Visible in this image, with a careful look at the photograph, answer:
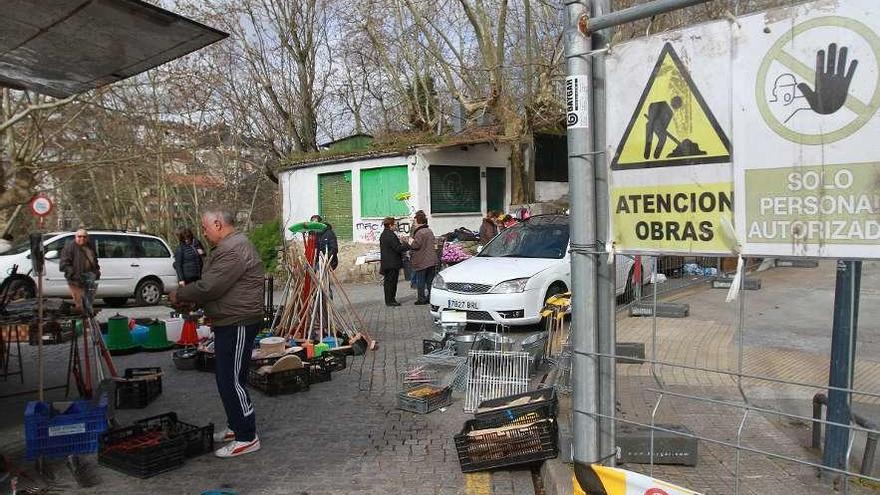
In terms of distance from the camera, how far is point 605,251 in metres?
2.88

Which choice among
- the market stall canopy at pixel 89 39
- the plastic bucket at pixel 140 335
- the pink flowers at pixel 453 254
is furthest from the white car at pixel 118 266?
the market stall canopy at pixel 89 39

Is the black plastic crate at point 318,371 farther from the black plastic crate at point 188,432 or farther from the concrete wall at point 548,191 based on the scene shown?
the concrete wall at point 548,191

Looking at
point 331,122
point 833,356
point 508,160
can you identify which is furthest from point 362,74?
point 833,356

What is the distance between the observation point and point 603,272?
2.96 meters

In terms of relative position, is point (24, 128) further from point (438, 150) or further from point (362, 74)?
point (362, 74)

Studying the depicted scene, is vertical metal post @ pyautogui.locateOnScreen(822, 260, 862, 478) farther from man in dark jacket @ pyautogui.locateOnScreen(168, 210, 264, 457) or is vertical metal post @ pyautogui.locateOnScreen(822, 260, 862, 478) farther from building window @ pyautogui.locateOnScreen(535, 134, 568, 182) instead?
building window @ pyautogui.locateOnScreen(535, 134, 568, 182)

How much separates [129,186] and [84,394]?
84.5ft

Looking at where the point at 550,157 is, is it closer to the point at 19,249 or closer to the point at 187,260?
the point at 187,260

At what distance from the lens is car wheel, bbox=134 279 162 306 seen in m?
16.2

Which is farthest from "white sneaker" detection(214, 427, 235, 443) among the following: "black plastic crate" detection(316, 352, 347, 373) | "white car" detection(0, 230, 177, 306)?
"white car" detection(0, 230, 177, 306)

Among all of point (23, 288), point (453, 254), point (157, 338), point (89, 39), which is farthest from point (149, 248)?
point (89, 39)

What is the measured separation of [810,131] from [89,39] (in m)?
4.73

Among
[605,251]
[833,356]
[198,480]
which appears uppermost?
[605,251]

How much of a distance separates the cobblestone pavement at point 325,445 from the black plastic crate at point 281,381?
0.10 meters
